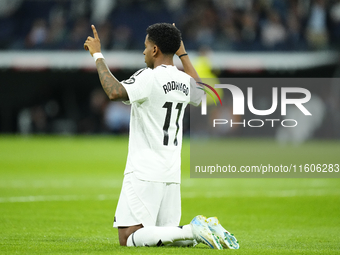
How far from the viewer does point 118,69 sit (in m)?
27.1

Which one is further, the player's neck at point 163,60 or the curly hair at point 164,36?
the player's neck at point 163,60

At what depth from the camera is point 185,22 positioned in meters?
28.4

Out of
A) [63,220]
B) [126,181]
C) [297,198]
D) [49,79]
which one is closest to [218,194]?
[297,198]

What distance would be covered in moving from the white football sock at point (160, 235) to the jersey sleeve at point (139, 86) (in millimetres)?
1133

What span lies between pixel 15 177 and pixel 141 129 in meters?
9.15

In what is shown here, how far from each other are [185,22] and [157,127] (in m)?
23.9

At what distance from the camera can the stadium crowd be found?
2705 cm

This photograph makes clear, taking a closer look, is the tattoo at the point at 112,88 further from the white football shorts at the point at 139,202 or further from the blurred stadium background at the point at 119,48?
the blurred stadium background at the point at 119,48

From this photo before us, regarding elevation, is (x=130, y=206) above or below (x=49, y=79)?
below

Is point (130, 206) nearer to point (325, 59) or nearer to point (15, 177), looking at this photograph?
point (15, 177)

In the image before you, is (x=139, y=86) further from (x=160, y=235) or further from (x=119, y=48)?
(x=119, y=48)

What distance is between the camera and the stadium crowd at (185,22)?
27.0m

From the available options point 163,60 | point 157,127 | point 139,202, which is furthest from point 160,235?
point 163,60

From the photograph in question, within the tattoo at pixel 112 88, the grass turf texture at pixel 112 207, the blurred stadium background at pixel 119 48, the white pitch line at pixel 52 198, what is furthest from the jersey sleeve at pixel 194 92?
the blurred stadium background at pixel 119 48
